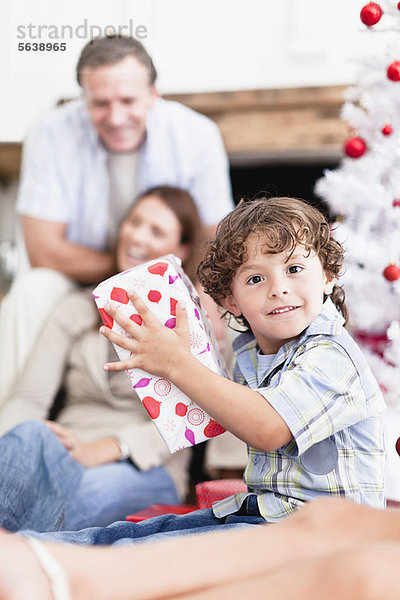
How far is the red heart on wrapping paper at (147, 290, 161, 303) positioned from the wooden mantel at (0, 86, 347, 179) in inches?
64.3

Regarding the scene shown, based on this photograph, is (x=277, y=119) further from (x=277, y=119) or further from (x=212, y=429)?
(x=212, y=429)

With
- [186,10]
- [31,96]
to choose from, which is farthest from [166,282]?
[186,10]

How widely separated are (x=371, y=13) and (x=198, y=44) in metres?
1.01

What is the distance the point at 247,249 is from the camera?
89 centimetres

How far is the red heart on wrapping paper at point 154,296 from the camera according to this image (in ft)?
2.91

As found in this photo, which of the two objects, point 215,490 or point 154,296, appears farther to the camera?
point 215,490

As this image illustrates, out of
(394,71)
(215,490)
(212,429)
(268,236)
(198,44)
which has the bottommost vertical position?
(215,490)

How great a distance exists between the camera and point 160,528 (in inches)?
34.1

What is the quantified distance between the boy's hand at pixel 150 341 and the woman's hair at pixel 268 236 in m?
0.09

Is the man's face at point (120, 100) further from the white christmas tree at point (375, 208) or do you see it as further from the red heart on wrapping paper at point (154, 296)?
the red heart on wrapping paper at point (154, 296)

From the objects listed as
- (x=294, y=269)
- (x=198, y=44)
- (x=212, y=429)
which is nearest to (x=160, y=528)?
(x=212, y=429)

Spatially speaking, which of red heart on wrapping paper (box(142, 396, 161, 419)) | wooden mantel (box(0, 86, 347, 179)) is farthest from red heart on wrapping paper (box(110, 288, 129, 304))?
wooden mantel (box(0, 86, 347, 179))

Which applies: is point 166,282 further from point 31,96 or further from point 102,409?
point 31,96

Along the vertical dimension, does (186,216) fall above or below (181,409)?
above
